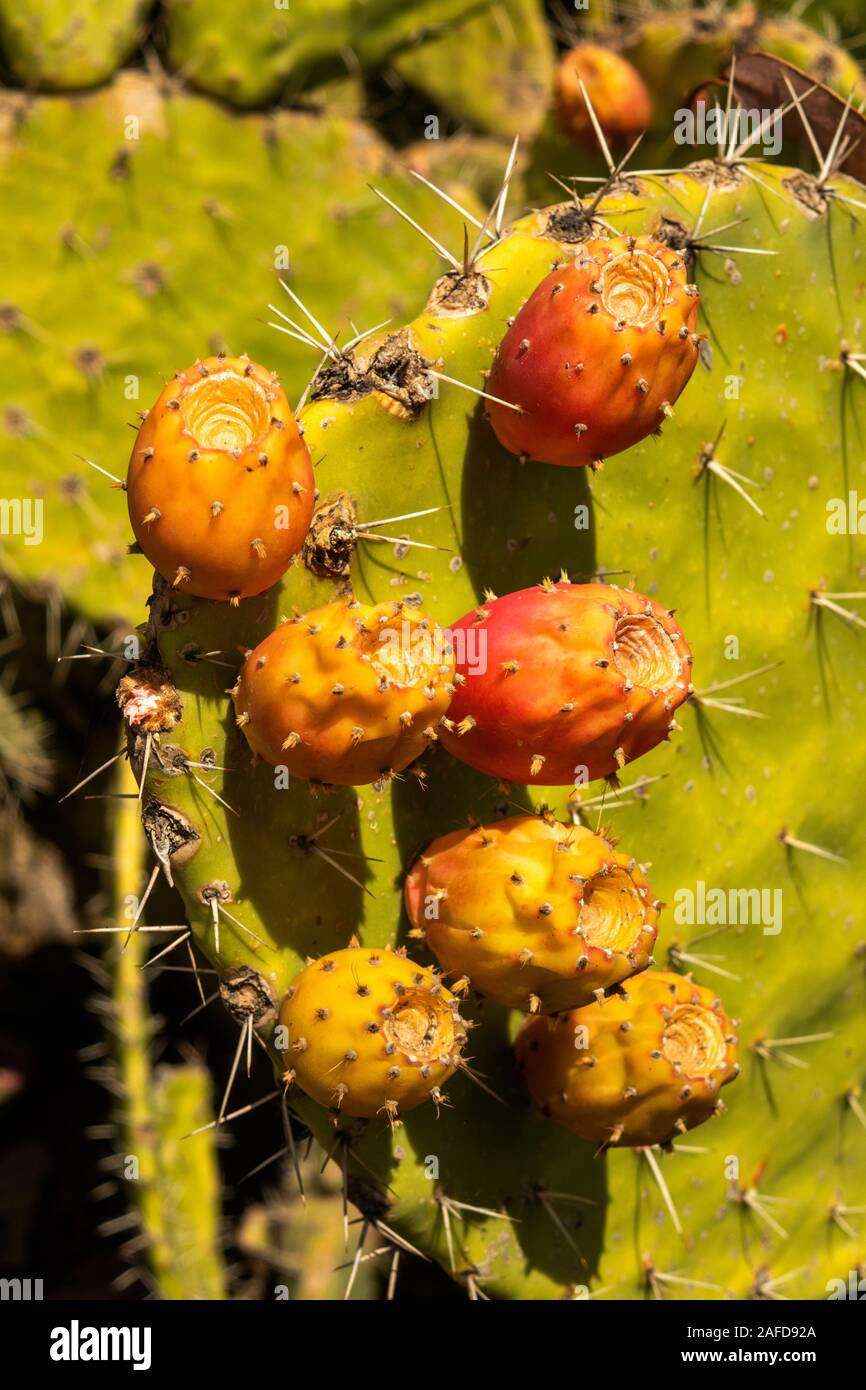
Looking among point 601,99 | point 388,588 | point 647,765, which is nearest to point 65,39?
point 601,99

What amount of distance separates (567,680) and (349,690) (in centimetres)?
20

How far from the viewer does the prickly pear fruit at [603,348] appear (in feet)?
3.94

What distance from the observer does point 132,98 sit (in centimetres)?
214

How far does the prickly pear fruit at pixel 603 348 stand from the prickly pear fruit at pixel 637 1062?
549 millimetres

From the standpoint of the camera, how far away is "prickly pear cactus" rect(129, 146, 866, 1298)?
4.05 feet

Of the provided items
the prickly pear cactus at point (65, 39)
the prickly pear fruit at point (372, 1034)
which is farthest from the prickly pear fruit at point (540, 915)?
the prickly pear cactus at point (65, 39)

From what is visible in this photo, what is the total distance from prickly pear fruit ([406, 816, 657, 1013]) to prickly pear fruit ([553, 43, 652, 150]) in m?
1.60

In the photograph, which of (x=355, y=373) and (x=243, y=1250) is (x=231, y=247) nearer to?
(x=355, y=373)

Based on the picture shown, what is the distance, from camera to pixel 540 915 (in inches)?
44.2

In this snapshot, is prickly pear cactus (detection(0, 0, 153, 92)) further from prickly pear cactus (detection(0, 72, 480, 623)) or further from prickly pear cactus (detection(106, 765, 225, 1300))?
prickly pear cactus (detection(106, 765, 225, 1300))

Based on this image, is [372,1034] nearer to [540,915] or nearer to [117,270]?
[540,915]

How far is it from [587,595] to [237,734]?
1.12ft
